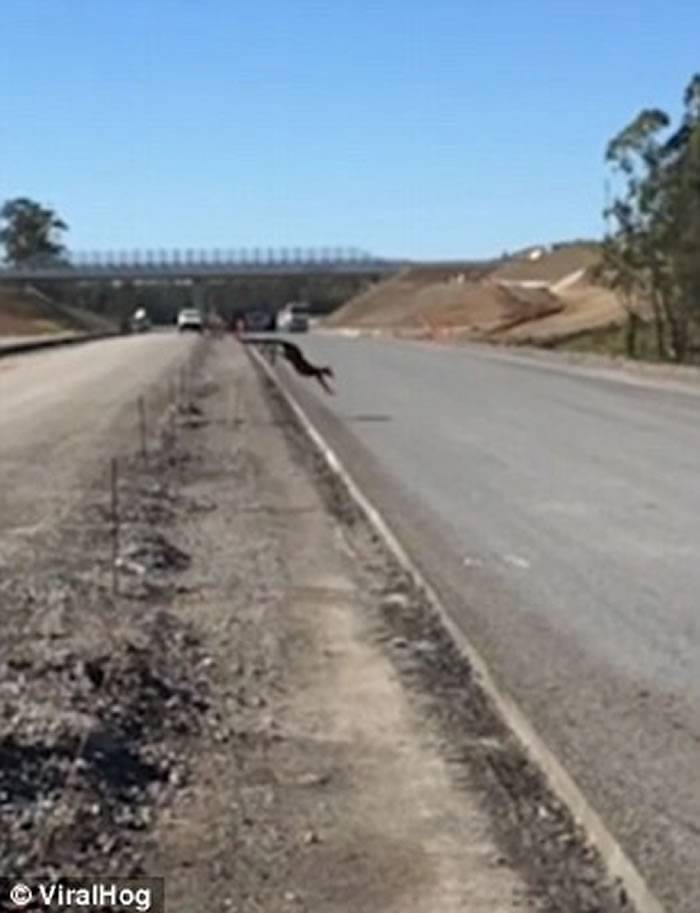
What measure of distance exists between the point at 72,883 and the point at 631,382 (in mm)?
55042

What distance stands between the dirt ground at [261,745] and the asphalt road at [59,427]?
9.46 ft

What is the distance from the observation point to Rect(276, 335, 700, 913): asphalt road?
992 cm

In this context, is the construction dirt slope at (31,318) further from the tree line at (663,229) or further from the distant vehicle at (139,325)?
the tree line at (663,229)

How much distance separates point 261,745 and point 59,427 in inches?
1201

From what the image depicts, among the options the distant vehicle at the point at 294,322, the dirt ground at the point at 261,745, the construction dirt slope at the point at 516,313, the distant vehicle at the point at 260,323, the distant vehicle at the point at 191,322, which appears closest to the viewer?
the dirt ground at the point at 261,745

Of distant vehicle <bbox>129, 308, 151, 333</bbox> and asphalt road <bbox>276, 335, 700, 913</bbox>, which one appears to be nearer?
asphalt road <bbox>276, 335, 700, 913</bbox>

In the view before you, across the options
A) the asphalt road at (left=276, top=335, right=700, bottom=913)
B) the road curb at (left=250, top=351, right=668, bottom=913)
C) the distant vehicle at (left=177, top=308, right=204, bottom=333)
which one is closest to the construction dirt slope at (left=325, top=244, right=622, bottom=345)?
the distant vehicle at (left=177, top=308, right=204, bottom=333)

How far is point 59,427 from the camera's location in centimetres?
4078

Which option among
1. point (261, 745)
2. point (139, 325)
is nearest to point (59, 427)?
point (261, 745)

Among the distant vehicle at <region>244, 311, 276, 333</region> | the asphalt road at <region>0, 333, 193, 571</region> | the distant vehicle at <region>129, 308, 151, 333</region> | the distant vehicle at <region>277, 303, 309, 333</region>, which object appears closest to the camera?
the asphalt road at <region>0, 333, 193, 571</region>

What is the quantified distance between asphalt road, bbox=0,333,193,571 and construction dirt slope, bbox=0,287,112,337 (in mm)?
86172

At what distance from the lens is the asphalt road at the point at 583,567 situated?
9.92m

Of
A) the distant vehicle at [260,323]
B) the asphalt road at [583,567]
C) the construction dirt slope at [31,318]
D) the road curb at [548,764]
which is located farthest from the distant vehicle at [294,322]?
the road curb at [548,764]

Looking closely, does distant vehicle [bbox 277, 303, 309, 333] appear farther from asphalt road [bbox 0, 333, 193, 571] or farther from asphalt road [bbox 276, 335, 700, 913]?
asphalt road [bbox 276, 335, 700, 913]
